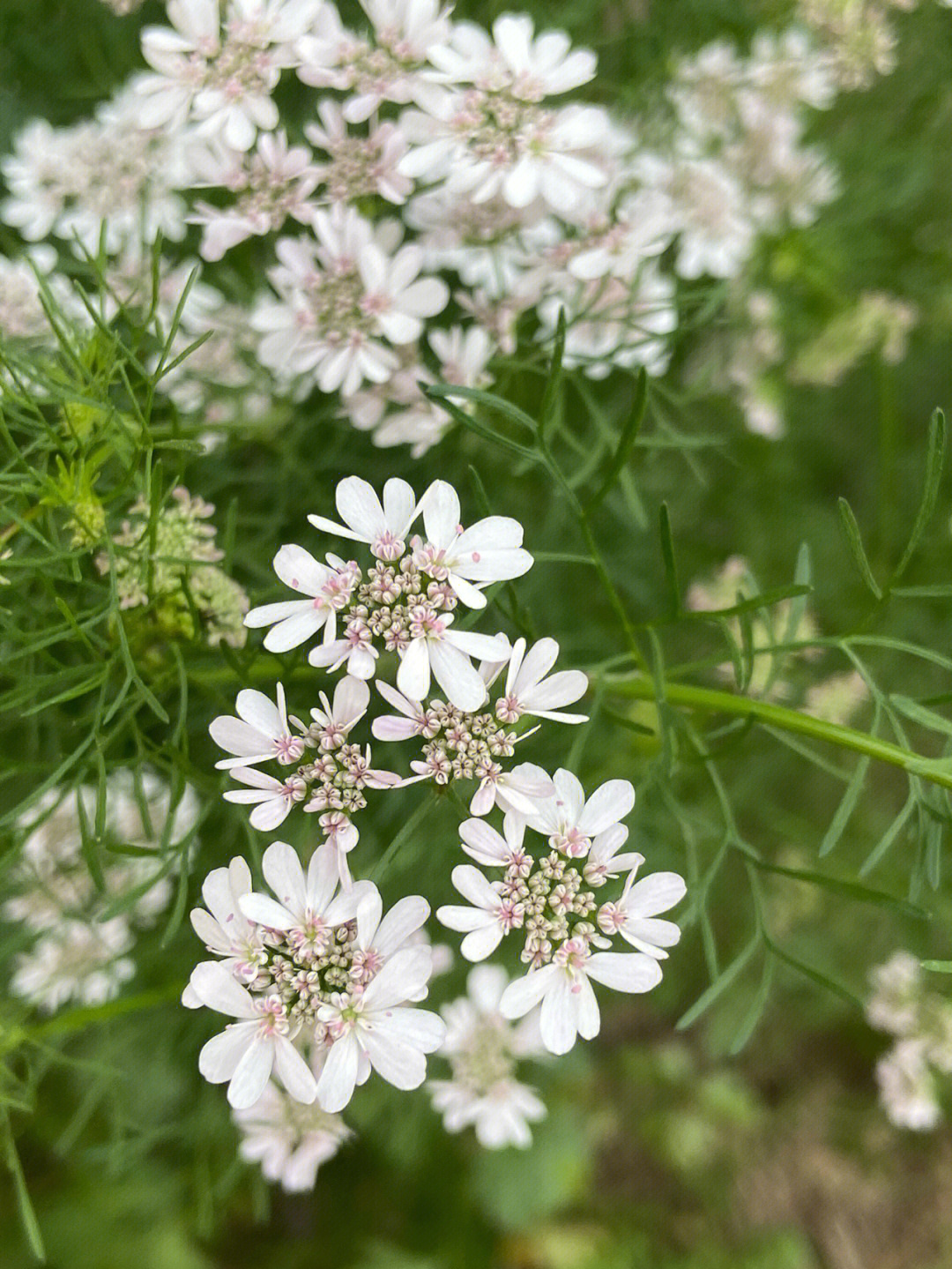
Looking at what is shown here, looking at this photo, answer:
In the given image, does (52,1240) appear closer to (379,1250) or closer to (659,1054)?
(379,1250)

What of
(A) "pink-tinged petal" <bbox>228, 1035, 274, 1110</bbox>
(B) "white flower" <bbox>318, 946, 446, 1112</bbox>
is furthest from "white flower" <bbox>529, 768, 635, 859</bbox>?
(A) "pink-tinged petal" <bbox>228, 1035, 274, 1110</bbox>

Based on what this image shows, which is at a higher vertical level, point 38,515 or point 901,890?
point 38,515

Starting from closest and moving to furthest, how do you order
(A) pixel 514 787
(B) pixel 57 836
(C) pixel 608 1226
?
(A) pixel 514 787 → (B) pixel 57 836 → (C) pixel 608 1226

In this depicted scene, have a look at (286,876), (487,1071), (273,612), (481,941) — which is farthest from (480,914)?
(487,1071)

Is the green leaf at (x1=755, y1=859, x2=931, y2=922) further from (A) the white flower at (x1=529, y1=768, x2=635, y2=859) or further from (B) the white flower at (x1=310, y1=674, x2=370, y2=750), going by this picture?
(B) the white flower at (x1=310, y1=674, x2=370, y2=750)

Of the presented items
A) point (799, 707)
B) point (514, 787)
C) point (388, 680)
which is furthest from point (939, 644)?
point (514, 787)

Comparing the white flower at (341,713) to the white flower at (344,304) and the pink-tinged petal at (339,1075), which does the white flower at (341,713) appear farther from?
the white flower at (344,304)

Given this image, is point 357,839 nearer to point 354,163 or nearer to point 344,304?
point 344,304

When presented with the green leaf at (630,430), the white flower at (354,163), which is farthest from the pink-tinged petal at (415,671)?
the white flower at (354,163)
